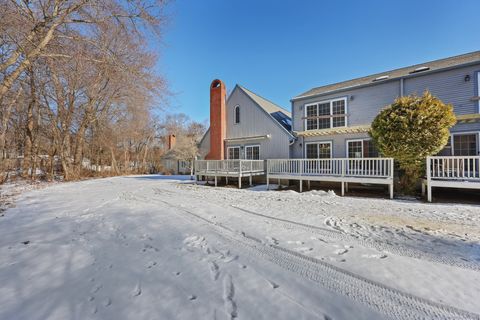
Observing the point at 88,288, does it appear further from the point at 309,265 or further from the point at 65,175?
the point at 65,175

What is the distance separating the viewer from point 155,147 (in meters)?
30.6

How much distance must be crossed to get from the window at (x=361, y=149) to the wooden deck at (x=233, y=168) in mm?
4866

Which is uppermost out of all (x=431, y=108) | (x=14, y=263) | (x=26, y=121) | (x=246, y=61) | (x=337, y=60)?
(x=246, y=61)

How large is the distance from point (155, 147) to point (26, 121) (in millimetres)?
16953

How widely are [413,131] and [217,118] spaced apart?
1041cm

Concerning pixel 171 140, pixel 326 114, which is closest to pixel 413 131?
pixel 326 114

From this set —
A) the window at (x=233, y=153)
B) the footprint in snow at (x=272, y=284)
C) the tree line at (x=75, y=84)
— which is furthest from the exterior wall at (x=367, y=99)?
the footprint in snow at (x=272, y=284)

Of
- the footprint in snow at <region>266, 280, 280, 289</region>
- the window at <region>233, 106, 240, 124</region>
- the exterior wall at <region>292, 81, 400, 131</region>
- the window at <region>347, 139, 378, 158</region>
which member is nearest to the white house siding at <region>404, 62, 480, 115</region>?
the exterior wall at <region>292, 81, 400, 131</region>

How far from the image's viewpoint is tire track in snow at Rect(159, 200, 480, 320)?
177 cm

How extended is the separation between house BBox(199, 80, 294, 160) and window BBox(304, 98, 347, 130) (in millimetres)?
1468

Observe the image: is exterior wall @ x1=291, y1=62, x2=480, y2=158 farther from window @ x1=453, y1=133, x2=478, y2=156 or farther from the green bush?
the green bush

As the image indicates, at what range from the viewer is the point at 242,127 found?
13453 mm

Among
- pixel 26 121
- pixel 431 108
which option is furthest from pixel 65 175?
pixel 431 108

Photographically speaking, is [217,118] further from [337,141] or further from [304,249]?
[304,249]
